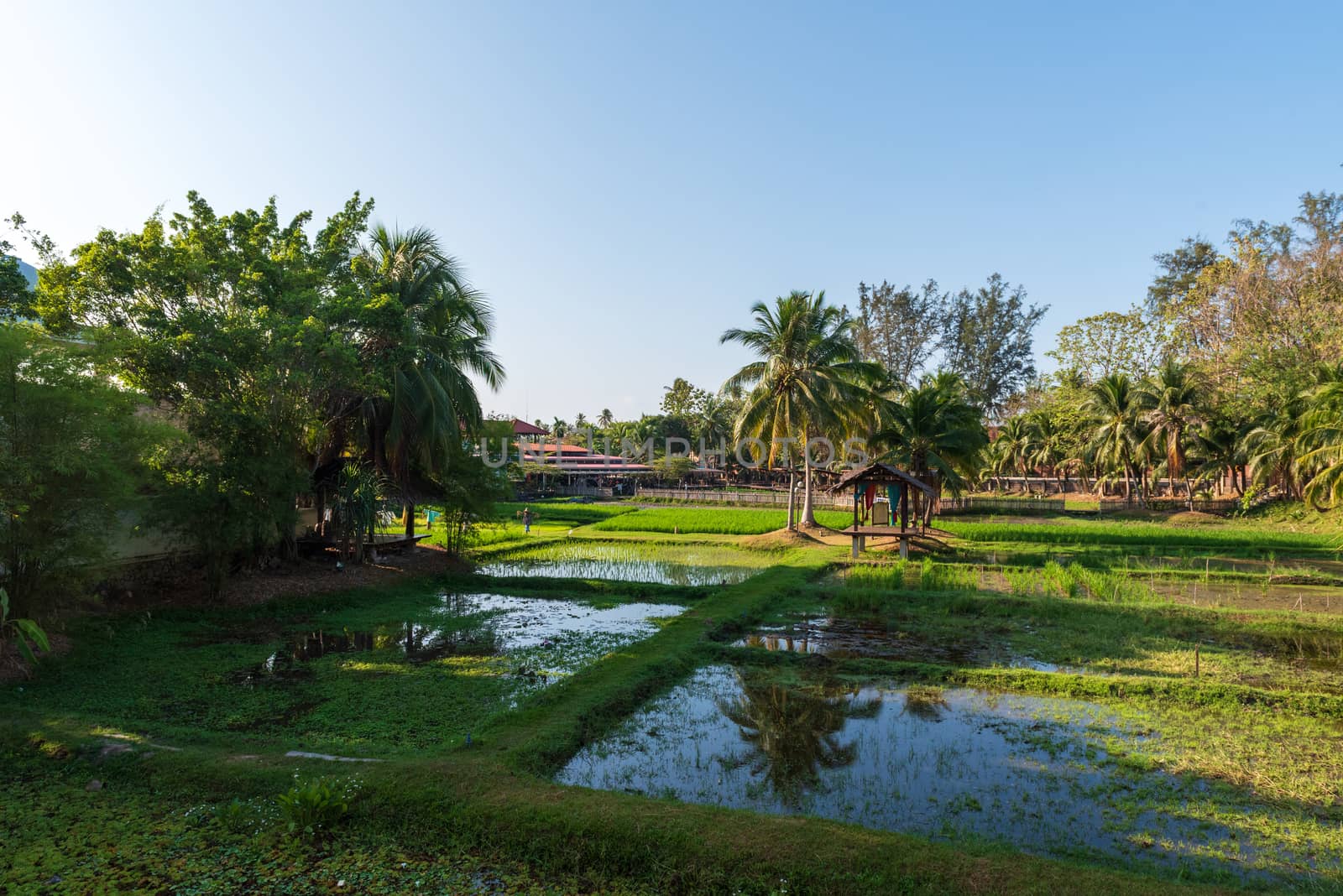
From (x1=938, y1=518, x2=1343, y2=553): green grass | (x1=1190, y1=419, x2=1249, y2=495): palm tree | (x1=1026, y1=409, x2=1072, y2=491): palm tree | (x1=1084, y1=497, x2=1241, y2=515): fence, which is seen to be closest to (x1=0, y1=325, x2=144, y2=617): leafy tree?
(x1=938, y1=518, x2=1343, y2=553): green grass

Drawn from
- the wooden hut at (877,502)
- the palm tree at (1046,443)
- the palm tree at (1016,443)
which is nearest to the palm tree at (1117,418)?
the palm tree at (1046,443)

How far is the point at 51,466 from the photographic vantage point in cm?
935

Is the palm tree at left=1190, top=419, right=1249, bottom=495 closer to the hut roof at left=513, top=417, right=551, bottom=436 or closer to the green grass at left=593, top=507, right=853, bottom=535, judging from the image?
the green grass at left=593, top=507, right=853, bottom=535

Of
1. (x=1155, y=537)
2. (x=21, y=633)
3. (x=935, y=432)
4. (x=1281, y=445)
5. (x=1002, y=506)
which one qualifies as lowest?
(x=21, y=633)

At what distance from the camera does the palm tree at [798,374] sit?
26406 mm

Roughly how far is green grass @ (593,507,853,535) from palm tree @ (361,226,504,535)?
35.3 feet

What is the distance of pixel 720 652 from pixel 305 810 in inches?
270

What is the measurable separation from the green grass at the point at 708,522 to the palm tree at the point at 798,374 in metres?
3.23

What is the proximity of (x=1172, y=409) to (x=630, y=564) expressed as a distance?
97.7 ft

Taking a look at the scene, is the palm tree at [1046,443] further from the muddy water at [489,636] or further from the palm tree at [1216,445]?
the muddy water at [489,636]

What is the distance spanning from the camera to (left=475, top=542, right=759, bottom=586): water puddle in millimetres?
19094

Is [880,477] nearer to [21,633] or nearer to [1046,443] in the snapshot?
[21,633]

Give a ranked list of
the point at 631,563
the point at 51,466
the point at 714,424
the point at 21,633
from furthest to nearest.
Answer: the point at 714,424 → the point at 631,563 → the point at 21,633 → the point at 51,466

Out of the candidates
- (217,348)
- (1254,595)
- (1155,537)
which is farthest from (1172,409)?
(217,348)
